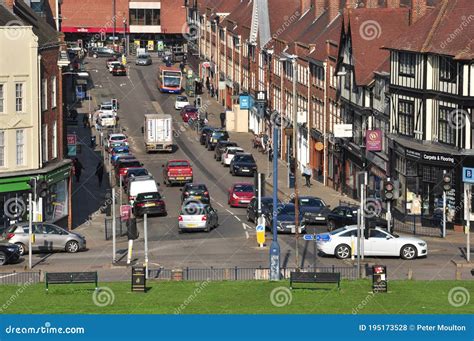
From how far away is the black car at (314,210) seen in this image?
74.8 metres

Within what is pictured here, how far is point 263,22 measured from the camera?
402 feet

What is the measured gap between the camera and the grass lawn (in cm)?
4762

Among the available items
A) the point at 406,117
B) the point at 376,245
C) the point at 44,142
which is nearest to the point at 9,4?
the point at 44,142

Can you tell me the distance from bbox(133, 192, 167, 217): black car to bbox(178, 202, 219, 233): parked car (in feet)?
19.2

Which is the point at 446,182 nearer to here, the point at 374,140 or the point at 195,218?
the point at 195,218

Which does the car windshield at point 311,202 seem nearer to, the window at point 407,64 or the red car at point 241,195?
the red car at point 241,195

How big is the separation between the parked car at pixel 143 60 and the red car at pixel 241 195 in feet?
299

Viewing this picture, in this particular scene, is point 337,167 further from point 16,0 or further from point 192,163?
point 16,0

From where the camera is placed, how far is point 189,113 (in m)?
130

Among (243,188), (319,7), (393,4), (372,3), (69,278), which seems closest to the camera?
(69,278)

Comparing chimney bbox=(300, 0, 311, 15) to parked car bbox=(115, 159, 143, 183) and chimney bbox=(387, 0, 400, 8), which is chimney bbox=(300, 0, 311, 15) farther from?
parked car bbox=(115, 159, 143, 183)

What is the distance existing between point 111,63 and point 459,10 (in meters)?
92.8

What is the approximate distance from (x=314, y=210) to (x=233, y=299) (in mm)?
26012

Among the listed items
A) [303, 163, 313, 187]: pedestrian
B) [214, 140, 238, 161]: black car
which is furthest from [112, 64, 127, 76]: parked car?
[303, 163, 313, 187]: pedestrian
